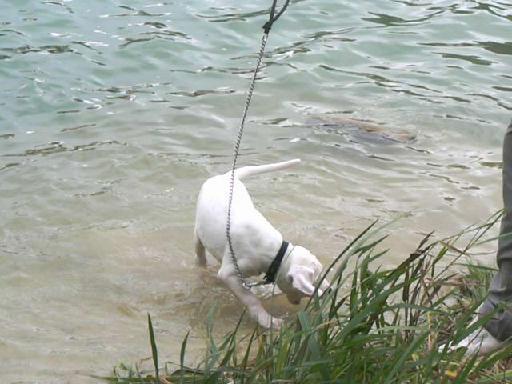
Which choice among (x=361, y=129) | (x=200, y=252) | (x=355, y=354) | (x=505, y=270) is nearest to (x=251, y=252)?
(x=200, y=252)

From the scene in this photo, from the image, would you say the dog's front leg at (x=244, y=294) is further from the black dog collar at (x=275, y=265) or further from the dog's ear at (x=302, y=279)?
the dog's ear at (x=302, y=279)

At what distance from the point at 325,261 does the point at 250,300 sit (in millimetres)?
942

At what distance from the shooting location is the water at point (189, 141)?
458cm

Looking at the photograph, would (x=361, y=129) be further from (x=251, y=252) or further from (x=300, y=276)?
(x=300, y=276)

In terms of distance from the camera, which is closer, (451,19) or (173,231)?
(173,231)

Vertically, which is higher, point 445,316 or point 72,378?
point 445,316

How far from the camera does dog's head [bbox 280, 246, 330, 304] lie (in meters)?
3.98

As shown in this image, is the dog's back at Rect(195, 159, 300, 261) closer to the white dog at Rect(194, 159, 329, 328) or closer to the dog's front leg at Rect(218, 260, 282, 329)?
the white dog at Rect(194, 159, 329, 328)

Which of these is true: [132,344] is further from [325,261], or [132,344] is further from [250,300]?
[325,261]

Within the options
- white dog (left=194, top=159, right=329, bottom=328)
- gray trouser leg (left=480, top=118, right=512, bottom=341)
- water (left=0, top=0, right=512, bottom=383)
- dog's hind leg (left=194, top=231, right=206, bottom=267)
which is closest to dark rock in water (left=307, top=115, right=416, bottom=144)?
water (left=0, top=0, right=512, bottom=383)

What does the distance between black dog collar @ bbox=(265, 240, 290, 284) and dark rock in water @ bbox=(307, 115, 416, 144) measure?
311 cm

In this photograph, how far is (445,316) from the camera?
316 cm

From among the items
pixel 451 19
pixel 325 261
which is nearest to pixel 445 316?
pixel 325 261

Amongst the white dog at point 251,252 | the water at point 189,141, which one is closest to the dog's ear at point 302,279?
the white dog at point 251,252
